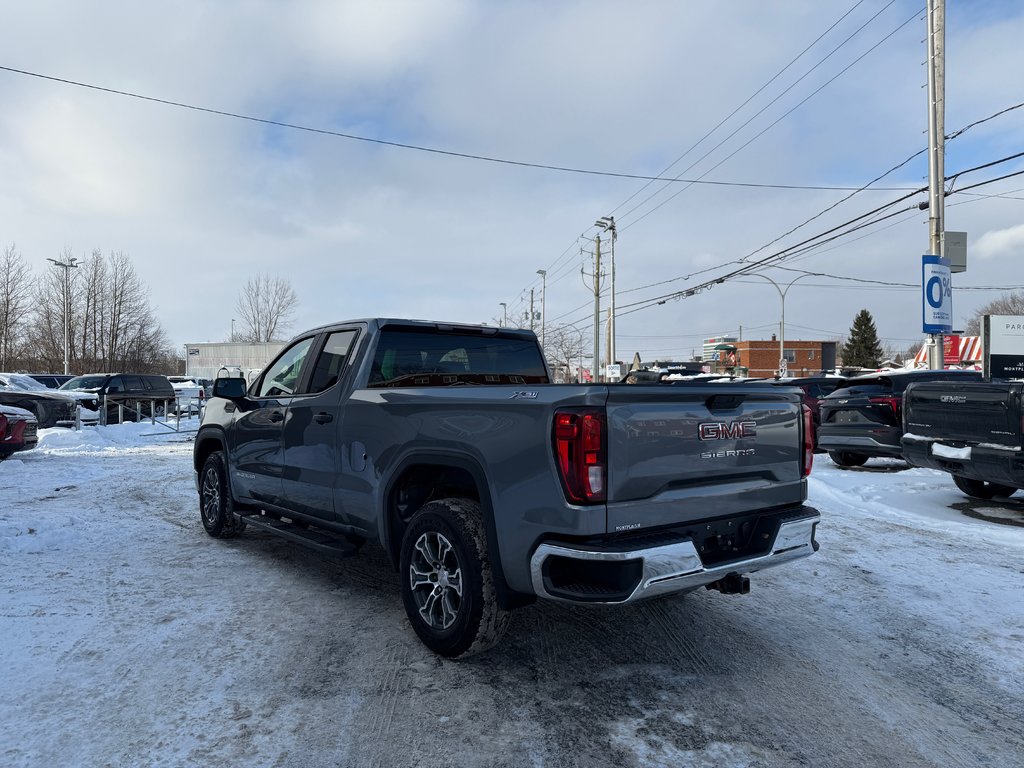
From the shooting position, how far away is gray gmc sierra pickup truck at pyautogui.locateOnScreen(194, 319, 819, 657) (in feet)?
9.58

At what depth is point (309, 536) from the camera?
4.61 metres

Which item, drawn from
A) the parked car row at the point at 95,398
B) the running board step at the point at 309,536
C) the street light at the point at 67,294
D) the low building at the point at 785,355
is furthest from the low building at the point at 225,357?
the low building at the point at 785,355

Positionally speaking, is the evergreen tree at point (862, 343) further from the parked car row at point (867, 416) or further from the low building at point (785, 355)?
the parked car row at point (867, 416)

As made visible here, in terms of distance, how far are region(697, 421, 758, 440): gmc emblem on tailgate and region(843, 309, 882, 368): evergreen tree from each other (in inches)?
3318

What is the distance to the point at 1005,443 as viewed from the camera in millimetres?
6828

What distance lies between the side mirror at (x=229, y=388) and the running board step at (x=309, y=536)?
3.34ft

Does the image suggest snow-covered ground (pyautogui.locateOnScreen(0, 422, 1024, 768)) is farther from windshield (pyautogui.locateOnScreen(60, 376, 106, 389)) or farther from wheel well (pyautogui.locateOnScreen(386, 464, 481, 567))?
windshield (pyautogui.locateOnScreen(60, 376, 106, 389))

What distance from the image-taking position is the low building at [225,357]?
47.0 metres

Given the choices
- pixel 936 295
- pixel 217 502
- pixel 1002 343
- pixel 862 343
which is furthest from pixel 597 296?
pixel 862 343

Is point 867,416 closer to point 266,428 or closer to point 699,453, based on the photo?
point 699,453

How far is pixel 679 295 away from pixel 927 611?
29.4 meters

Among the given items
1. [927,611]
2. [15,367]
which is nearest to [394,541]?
[927,611]

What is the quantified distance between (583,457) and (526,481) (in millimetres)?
316

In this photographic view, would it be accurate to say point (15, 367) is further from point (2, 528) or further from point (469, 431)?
point (469, 431)
